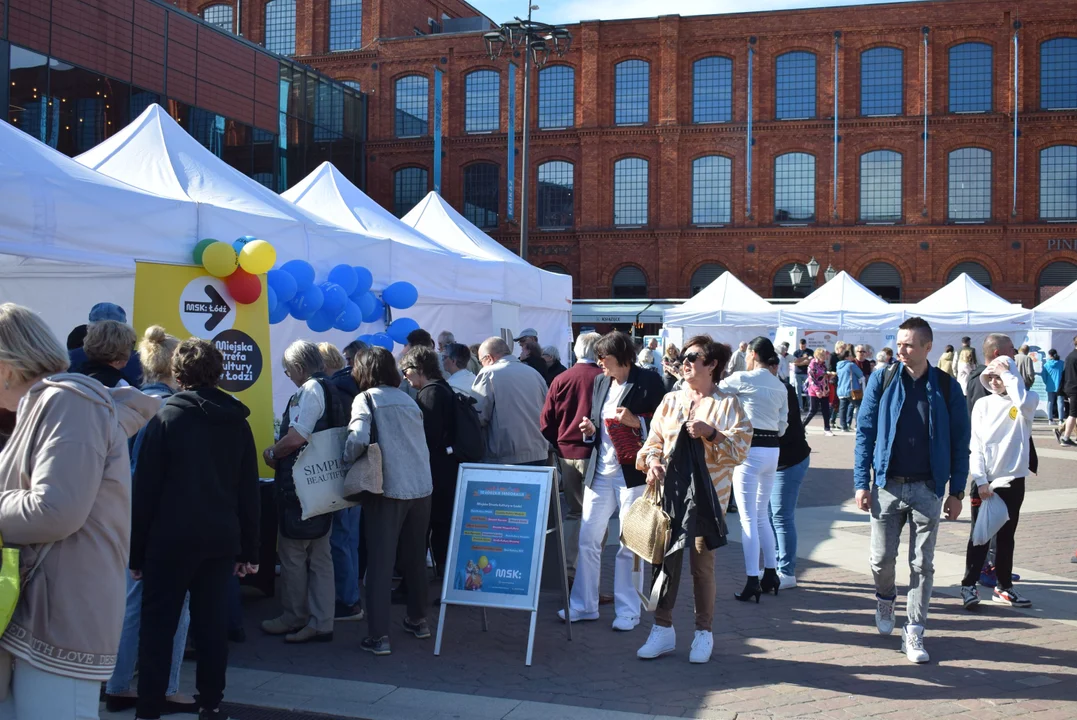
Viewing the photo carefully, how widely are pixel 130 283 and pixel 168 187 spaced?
187 cm

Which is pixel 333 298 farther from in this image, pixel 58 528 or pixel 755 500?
pixel 58 528

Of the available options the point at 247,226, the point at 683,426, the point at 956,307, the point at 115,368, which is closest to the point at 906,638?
the point at 683,426

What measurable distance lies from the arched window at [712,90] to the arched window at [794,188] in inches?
116

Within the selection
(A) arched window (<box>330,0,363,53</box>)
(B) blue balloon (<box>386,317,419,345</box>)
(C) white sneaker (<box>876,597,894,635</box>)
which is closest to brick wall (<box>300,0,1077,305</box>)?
(A) arched window (<box>330,0,363,53</box>)

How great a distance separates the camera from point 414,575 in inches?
246

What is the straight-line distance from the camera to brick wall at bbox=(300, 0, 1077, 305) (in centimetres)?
3806

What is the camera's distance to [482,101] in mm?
42375

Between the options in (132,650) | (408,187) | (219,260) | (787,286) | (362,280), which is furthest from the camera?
(408,187)

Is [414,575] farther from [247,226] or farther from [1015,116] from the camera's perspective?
[1015,116]

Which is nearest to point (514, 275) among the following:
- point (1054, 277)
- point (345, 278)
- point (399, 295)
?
point (399, 295)

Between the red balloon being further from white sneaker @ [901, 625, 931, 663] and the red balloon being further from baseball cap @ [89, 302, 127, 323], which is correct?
white sneaker @ [901, 625, 931, 663]

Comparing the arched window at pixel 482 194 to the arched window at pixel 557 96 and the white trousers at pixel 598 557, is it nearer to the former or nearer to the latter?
the arched window at pixel 557 96

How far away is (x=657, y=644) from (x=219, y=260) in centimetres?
417

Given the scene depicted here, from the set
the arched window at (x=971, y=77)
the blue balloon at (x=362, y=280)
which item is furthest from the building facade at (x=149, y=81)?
the arched window at (x=971, y=77)
